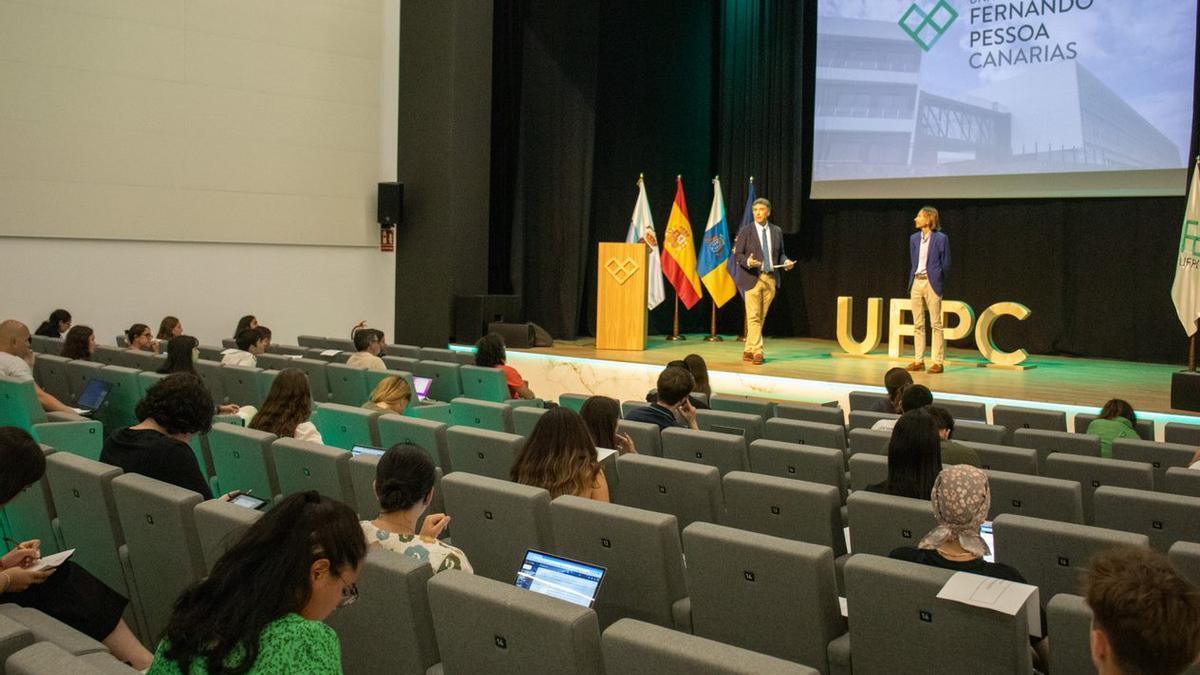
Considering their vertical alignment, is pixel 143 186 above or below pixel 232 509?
above

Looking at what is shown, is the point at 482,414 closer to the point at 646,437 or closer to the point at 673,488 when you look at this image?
the point at 646,437

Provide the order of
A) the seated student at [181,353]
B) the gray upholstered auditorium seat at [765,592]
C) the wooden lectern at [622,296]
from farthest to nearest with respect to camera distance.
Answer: the wooden lectern at [622,296] < the seated student at [181,353] < the gray upholstered auditorium seat at [765,592]

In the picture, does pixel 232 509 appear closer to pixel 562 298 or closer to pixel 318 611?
pixel 318 611

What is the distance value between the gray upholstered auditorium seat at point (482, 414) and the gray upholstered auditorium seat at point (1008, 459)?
2381 millimetres

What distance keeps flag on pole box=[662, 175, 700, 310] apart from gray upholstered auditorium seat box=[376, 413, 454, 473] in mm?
8989

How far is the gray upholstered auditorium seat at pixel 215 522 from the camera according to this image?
272 cm

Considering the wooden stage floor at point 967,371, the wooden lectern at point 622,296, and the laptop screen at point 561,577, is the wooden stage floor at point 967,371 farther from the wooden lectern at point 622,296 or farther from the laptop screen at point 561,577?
the laptop screen at point 561,577

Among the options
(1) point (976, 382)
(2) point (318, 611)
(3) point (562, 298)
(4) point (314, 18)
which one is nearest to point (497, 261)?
(3) point (562, 298)

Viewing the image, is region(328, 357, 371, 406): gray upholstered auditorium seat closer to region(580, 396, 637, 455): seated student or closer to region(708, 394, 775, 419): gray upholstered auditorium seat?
region(708, 394, 775, 419): gray upholstered auditorium seat

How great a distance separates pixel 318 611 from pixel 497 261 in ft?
39.0

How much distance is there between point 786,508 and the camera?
11.8ft

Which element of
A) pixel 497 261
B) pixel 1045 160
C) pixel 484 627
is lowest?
pixel 484 627

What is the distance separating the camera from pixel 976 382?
9266mm

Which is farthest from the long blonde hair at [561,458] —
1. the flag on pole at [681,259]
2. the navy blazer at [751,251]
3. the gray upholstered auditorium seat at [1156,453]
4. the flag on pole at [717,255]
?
the flag on pole at [681,259]
